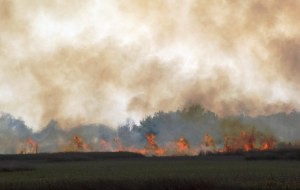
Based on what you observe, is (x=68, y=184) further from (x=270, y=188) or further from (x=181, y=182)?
(x=270, y=188)

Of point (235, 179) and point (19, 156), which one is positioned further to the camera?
point (19, 156)

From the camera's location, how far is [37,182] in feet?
202

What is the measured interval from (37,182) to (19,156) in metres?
133

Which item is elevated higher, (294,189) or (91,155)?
(91,155)

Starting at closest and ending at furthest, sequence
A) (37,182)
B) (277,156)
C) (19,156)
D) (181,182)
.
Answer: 1. (181,182)
2. (37,182)
3. (277,156)
4. (19,156)

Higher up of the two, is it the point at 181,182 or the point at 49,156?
the point at 49,156

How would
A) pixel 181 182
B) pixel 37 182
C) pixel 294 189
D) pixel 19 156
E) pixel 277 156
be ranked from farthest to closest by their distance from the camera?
pixel 19 156 → pixel 277 156 → pixel 37 182 → pixel 181 182 → pixel 294 189

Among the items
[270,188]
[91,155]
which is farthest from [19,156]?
[270,188]

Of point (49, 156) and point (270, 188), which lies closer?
point (270, 188)

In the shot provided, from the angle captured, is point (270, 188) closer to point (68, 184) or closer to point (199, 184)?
point (199, 184)

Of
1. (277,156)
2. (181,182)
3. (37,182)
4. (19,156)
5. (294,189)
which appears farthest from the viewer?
(19,156)

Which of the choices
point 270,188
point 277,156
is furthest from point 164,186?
point 277,156

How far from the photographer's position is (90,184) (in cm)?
5759

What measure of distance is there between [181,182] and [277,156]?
108 m
